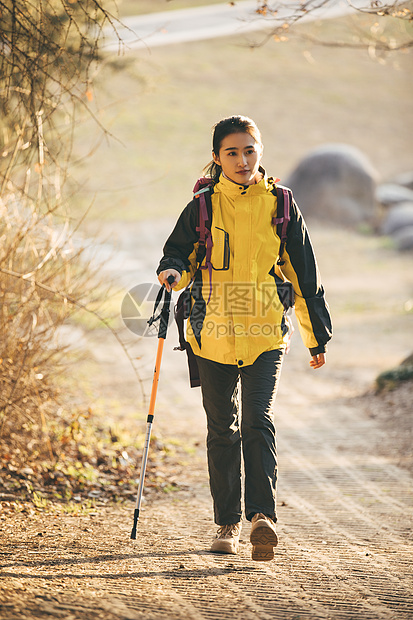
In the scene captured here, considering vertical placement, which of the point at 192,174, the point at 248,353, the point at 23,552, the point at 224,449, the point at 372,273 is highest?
the point at 192,174

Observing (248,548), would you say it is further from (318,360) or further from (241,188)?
(241,188)

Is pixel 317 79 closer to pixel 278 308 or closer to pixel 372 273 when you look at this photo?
pixel 372 273

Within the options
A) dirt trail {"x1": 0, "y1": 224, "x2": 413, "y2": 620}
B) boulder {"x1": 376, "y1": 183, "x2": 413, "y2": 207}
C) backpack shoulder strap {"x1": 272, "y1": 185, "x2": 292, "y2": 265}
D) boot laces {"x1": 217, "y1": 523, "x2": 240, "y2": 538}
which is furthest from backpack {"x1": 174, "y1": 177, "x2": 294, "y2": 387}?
boulder {"x1": 376, "y1": 183, "x2": 413, "y2": 207}

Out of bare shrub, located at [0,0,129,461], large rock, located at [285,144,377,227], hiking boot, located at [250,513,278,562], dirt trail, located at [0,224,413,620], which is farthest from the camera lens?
large rock, located at [285,144,377,227]

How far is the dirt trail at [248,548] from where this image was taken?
10.1 ft

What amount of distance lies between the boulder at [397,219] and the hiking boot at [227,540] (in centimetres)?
1700

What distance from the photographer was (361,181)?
68.9ft

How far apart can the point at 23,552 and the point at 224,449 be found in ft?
3.61

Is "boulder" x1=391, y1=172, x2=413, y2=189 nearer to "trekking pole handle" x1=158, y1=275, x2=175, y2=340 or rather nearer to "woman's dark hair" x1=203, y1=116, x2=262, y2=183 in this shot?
"woman's dark hair" x1=203, y1=116, x2=262, y2=183

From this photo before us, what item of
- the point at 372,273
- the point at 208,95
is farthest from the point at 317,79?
the point at 372,273

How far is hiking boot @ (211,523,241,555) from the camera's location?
12.7 ft

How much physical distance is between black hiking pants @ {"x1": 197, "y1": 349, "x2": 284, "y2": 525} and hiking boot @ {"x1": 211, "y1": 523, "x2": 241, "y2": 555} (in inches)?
1.8

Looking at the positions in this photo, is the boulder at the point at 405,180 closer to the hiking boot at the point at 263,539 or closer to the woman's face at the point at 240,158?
the woman's face at the point at 240,158

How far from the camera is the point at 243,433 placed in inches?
147
